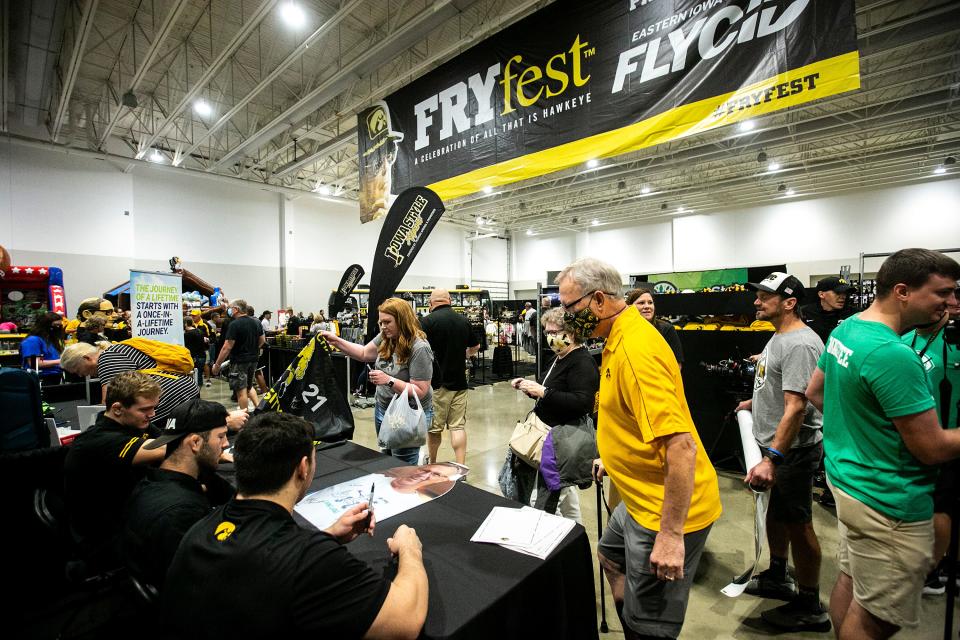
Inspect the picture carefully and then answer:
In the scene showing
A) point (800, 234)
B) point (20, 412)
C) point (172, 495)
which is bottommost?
point (172, 495)

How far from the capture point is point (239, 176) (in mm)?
12406

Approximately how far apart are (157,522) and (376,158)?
4804mm

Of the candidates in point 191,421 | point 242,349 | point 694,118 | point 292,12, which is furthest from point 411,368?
point 292,12

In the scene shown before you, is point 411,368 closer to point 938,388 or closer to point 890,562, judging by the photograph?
point 890,562

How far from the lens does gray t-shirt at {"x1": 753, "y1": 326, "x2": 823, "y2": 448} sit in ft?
6.54

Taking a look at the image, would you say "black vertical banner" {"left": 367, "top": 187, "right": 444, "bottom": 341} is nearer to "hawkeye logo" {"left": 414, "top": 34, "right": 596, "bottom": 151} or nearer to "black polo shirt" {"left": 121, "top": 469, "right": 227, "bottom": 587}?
"hawkeye logo" {"left": 414, "top": 34, "right": 596, "bottom": 151}

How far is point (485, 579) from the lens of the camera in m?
1.17

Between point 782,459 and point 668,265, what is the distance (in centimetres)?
1704

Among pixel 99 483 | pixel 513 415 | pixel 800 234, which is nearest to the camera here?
pixel 99 483

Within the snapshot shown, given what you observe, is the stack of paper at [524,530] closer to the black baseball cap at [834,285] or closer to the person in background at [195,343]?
the black baseball cap at [834,285]

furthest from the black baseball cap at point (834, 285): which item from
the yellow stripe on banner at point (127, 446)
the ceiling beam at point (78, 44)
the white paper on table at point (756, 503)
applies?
the ceiling beam at point (78, 44)

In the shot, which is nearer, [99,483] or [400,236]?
[99,483]

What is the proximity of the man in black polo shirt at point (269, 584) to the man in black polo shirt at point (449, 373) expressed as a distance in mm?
2775

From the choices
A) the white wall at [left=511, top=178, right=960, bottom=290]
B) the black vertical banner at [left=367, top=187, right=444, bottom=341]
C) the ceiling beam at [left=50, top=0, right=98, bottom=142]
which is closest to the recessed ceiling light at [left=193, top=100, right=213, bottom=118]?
the ceiling beam at [left=50, top=0, right=98, bottom=142]
